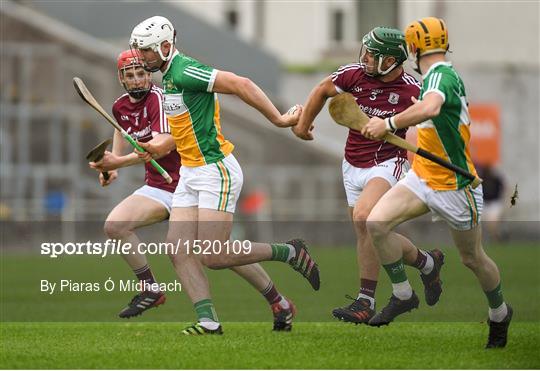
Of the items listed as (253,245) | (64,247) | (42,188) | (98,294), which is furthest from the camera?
(42,188)

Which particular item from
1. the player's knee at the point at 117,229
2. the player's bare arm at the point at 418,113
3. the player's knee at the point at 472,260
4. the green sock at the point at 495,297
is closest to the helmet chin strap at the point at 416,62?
the player's bare arm at the point at 418,113

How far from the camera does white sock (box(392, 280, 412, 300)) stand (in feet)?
34.6

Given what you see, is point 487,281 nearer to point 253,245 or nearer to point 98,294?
point 253,245

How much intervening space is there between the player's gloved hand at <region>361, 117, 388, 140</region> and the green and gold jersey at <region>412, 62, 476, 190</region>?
344mm

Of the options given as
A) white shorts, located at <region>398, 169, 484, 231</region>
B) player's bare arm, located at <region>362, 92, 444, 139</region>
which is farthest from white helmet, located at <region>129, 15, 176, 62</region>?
white shorts, located at <region>398, 169, 484, 231</region>

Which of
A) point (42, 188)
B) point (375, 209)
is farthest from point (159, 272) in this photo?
point (42, 188)

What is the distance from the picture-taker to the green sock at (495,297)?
33.1ft

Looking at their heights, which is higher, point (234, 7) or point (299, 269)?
point (234, 7)

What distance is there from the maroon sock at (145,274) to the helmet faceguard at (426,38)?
3.04m

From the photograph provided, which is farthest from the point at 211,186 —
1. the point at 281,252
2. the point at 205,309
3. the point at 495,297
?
the point at 495,297

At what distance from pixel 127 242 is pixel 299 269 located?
4.69 ft

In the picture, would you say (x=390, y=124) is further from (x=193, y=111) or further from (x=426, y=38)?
(x=193, y=111)

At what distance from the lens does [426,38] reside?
9.76 meters

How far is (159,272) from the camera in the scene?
39.3 feet
